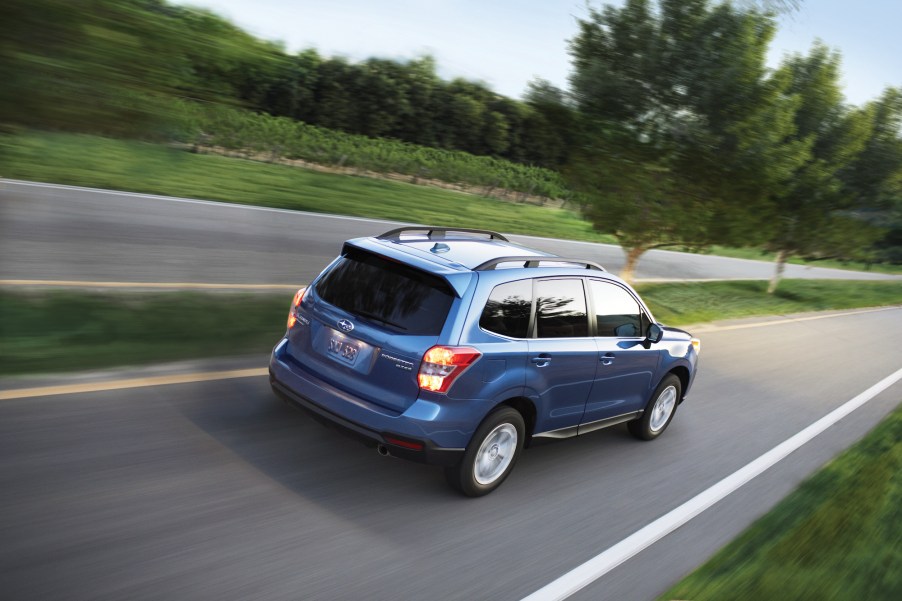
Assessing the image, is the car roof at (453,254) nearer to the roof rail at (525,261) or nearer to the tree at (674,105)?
the roof rail at (525,261)

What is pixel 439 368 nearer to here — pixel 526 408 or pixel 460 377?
pixel 460 377

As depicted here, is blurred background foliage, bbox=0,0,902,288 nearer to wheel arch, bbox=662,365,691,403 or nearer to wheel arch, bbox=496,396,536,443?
wheel arch, bbox=496,396,536,443

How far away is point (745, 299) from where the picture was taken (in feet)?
72.4

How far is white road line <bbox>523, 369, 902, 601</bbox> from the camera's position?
4480mm

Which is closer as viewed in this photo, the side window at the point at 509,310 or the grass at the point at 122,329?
the side window at the point at 509,310

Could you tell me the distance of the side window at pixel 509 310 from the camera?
5219mm

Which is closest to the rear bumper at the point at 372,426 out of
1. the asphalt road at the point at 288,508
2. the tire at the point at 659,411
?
the asphalt road at the point at 288,508

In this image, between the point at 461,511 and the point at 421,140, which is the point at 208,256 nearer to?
the point at 461,511

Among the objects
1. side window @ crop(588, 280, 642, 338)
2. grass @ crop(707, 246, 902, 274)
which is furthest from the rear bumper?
grass @ crop(707, 246, 902, 274)

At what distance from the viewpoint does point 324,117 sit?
74.3ft

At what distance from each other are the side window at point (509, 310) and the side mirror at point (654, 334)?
1722 millimetres

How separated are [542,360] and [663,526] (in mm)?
1478

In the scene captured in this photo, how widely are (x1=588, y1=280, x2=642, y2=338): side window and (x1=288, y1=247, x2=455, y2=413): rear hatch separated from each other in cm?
172

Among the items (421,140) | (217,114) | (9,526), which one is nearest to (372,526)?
(9,526)
